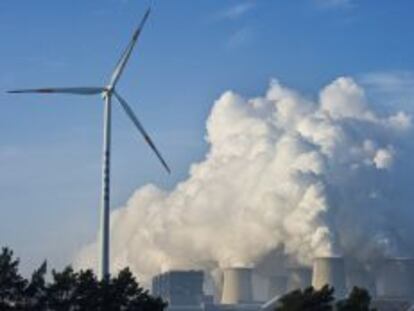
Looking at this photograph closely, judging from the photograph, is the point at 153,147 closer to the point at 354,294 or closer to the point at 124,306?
the point at 124,306

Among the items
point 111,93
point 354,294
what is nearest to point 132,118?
point 111,93

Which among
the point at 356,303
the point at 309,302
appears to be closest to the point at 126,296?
the point at 309,302

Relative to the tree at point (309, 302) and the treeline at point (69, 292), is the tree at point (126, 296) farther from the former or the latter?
the tree at point (309, 302)

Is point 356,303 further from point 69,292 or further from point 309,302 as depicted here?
point 69,292

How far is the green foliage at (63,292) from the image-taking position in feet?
260

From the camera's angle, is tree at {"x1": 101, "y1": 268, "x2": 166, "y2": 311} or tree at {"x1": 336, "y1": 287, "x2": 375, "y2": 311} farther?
tree at {"x1": 336, "y1": 287, "x2": 375, "y2": 311}

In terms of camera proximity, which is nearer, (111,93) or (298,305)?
(298,305)

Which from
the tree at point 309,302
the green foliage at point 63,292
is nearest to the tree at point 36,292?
the green foliage at point 63,292

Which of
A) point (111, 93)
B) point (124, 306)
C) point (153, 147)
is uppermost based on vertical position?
point (111, 93)

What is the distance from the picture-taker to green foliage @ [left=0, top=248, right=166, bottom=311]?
79.1 m

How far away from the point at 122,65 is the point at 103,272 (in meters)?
20.0

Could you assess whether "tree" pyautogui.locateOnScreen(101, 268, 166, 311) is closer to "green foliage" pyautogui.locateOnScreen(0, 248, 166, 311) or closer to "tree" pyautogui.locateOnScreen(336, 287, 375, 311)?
"green foliage" pyautogui.locateOnScreen(0, 248, 166, 311)

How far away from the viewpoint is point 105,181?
87500 mm

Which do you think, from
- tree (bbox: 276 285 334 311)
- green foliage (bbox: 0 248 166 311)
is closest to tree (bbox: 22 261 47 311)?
green foliage (bbox: 0 248 166 311)
